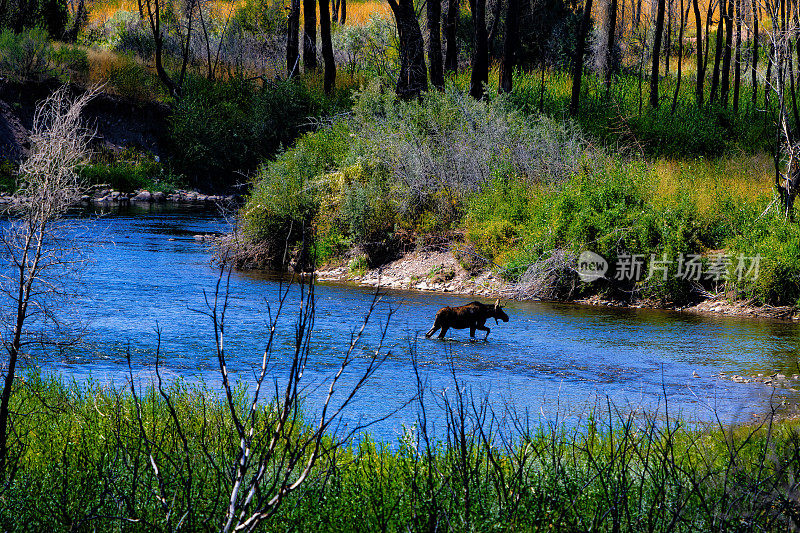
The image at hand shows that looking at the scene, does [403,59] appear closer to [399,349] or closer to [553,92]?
[553,92]

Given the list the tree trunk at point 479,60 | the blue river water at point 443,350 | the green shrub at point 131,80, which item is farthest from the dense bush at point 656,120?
the green shrub at point 131,80

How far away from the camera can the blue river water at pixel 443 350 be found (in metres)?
9.95

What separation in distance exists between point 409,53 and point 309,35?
1403 centimetres

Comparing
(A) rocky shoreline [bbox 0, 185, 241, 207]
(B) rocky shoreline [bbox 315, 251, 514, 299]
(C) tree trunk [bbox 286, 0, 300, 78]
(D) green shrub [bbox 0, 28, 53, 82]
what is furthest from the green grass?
(D) green shrub [bbox 0, 28, 53, 82]

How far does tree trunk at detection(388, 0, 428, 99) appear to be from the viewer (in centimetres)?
2686

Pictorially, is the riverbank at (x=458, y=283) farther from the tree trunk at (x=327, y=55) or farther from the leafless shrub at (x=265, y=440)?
the tree trunk at (x=327, y=55)

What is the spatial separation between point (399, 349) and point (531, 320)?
11.5 ft

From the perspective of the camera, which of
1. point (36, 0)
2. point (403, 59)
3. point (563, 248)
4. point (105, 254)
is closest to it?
point (563, 248)

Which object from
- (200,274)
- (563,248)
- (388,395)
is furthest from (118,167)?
(388,395)

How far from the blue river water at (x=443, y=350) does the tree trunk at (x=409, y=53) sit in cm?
971

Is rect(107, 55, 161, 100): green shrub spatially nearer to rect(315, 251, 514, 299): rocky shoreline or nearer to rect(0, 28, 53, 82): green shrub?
rect(0, 28, 53, 82): green shrub

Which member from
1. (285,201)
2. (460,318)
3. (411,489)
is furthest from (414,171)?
(411,489)

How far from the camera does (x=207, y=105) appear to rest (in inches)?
1592

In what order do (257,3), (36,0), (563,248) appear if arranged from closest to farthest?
(563,248), (36,0), (257,3)
